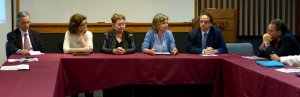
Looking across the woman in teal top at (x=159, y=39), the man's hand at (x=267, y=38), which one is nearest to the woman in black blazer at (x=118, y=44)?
the woman in teal top at (x=159, y=39)

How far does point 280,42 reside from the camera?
4.24 m

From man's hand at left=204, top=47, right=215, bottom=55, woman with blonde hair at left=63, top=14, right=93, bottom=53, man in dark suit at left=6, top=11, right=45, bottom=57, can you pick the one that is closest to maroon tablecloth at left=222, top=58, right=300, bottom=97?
man's hand at left=204, top=47, right=215, bottom=55

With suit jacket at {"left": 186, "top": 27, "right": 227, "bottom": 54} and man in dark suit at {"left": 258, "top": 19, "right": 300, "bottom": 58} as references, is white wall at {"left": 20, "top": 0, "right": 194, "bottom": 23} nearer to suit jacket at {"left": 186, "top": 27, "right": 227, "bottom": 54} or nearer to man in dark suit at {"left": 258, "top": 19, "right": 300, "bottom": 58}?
suit jacket at {"left": 186, "top": 27, "right": 227, "bottom": 54}

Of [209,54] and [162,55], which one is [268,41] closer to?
[209,54]

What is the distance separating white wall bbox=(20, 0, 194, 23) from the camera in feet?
20.4

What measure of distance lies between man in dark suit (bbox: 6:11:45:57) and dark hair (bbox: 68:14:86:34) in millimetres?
443

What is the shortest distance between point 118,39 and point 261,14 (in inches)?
167

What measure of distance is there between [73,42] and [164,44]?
1.05 metres

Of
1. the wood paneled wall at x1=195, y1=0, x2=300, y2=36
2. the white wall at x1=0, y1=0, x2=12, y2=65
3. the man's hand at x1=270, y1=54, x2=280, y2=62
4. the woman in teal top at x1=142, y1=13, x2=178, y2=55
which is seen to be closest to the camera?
the man's hand at x1=270, y1=54, x2=280, y2=62

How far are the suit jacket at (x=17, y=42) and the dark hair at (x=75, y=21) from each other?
0.43m

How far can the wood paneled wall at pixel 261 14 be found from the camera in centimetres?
816

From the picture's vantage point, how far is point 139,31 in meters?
6.46

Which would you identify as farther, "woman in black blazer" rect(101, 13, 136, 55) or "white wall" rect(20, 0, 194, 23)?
"white wall" rect(20, 0, 194, 23)

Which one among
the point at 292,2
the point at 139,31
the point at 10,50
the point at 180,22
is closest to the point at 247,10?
the point at 292,2
